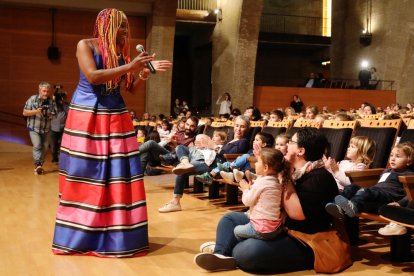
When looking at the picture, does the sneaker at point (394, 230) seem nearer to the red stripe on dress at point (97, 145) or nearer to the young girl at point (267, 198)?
the young girl at point (267, 198)

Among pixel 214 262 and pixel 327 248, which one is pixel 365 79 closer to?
pixel 327 248

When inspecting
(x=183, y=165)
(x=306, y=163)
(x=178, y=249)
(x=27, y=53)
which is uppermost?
(x=27, y=53)

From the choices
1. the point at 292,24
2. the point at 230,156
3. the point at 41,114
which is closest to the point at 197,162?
the point at 230,156

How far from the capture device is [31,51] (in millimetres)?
12453

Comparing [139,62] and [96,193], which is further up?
[139,62]

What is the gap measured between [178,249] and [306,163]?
1038mm

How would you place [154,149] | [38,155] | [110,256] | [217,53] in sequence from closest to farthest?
[110,256], [154,149], [38,155], [217,53]

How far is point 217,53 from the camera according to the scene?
45.5 feet

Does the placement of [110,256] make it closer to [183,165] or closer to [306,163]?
[306,163]

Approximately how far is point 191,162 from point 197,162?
6 centimetres

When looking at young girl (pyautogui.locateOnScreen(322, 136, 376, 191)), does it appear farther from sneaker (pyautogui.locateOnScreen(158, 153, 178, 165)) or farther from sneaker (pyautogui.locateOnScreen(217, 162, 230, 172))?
sneaker (pyautogui.locateOnScreen(158, 153, 178, 165))

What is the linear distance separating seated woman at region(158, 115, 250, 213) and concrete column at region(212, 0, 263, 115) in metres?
7.85

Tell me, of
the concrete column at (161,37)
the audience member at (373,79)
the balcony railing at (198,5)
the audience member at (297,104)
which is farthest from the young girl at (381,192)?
the audience member at (373,79)

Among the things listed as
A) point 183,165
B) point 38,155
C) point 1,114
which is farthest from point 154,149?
point 1,114
